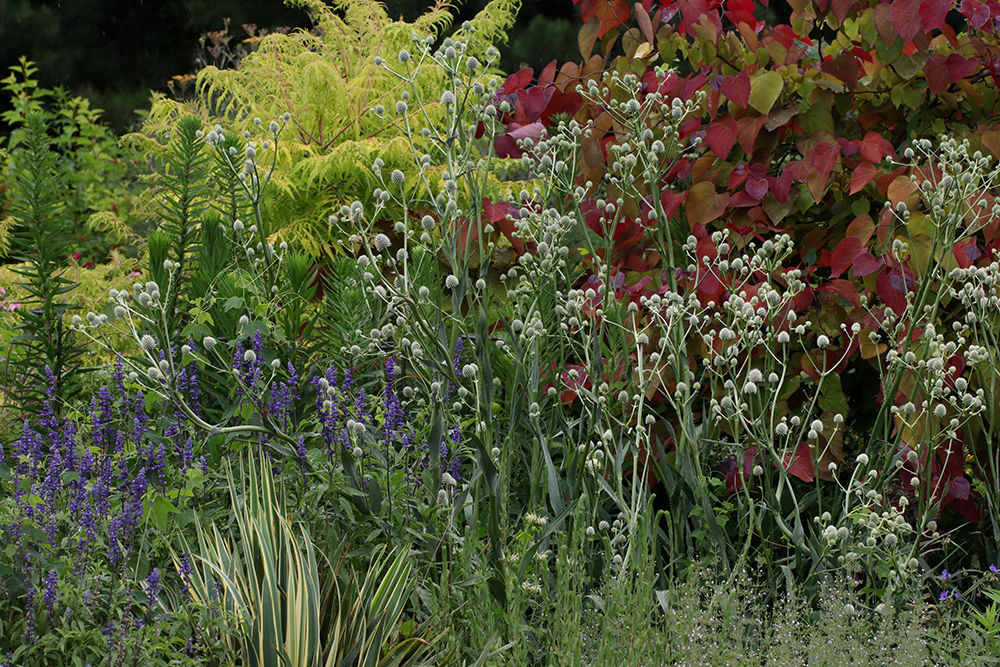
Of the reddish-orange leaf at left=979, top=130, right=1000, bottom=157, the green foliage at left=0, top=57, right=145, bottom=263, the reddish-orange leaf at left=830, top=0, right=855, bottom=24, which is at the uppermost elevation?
the reddish-orange leaf at left=830, top=0, right=855, bottom=24

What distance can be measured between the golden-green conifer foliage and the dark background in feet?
25.3

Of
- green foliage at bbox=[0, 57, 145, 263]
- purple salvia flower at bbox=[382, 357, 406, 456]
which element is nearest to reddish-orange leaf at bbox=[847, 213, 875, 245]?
purple salvia flower at bbox=[382, 357, 406, 456]

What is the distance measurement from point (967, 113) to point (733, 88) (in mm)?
937

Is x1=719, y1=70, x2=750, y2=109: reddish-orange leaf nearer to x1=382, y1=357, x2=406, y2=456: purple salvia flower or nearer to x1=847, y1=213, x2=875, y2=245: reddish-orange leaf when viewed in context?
x1=847, y1=213, x2=875, y2=245: reddish-orange leaf

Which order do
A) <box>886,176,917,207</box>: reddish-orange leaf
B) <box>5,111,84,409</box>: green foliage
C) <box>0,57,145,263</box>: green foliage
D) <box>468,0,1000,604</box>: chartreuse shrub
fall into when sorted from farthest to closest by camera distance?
<box>0,57,145,263</box>: green foliage
<box>5,111,84,409</box>: green foliage
<box>886,176,917,207</box>: reddish-orange leaf
<box>468,0,1000,604</box>: chartreuse shrub

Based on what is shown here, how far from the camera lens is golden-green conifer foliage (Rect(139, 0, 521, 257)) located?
4.40m

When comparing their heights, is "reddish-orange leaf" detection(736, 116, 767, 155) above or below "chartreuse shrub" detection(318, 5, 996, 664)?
above

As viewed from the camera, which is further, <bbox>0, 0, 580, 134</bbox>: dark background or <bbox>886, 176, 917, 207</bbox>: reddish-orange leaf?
<bbox>0, 0, 580, 134</bbox>: dark background

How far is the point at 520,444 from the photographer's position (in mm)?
2967

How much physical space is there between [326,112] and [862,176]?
9.67 ft

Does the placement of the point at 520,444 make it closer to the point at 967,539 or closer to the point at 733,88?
the point at 733,88

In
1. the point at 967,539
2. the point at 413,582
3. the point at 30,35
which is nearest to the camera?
the point at 413,582

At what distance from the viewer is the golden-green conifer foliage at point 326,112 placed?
440cm

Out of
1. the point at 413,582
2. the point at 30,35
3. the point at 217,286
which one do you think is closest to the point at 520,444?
the point at 413,582
